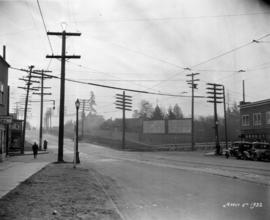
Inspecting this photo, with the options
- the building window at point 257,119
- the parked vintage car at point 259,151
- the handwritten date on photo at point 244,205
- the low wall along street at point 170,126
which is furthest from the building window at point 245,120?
the handwritten date on photo at point 244,205

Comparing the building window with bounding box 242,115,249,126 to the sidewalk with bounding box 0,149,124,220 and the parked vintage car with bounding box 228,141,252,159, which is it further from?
the sidewalk with bounding box 0,149,124,220

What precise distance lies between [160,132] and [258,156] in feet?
176

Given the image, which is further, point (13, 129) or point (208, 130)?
point (208, 130)

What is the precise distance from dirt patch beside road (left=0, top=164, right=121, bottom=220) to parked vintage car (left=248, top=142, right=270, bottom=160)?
24.1 meters

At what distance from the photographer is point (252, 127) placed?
49.6 metres

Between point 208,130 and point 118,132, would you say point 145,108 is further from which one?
point 208,130

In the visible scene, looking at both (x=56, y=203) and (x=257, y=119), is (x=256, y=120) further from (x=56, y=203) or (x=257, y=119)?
→ (x=56, y=203)

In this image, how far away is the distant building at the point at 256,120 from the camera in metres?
45.9

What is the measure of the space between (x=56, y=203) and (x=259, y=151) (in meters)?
28.0

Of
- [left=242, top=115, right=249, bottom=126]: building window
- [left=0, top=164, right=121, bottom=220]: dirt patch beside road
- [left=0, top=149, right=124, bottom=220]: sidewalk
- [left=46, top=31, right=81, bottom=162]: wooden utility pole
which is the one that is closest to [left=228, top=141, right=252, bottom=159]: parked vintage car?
[left=242, top=115, right=249, bottom=126]: building window

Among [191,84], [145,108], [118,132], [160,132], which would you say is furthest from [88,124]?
[191,84]

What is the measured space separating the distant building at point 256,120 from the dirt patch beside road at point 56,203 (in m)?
36.7

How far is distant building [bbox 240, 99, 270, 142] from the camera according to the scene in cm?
4591

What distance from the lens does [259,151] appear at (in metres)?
34.3
